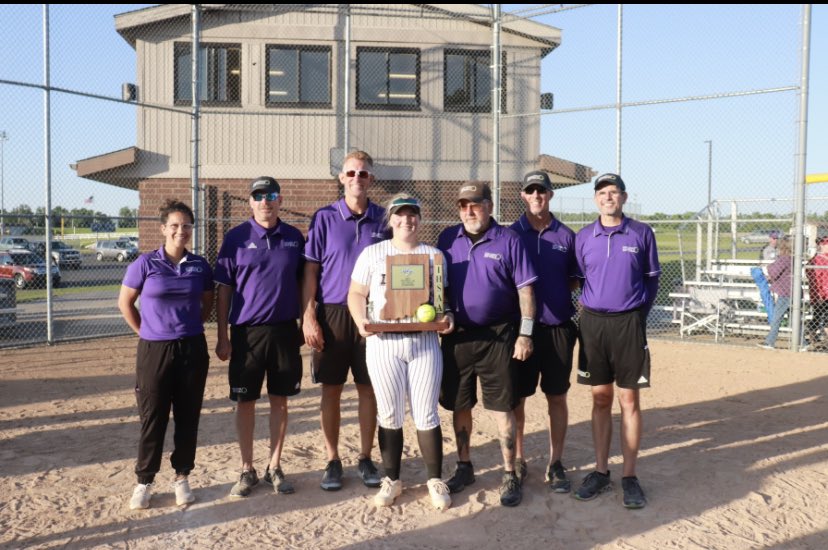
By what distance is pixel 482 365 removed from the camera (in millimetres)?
4672

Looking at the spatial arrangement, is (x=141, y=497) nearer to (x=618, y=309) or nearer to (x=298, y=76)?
(x=618, y=309)

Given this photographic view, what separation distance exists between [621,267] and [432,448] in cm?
163

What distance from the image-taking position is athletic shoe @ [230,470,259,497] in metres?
4.65

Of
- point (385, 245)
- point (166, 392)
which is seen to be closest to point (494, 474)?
point (385, 245)

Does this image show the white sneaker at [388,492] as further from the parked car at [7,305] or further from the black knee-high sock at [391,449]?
the parked car at [7,305]

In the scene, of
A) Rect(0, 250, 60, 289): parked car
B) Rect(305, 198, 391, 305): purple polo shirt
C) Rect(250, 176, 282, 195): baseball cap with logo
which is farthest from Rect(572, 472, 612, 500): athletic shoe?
Rect(0, 250, 60, 289): parked car

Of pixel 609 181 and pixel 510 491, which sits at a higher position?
pixel 609 181

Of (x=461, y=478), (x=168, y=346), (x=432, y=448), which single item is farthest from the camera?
(x=461, y=478)

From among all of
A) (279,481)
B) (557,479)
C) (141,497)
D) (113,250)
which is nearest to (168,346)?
(141,497)

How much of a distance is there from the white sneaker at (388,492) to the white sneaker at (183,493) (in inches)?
45.2

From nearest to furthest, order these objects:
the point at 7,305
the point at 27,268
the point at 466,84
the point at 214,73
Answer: the point at 7,305 → the point at 214,73 → the point at 466,84 → the point at 27,268

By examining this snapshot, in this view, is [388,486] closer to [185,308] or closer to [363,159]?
[185,308]

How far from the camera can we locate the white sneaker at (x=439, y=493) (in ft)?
14.6

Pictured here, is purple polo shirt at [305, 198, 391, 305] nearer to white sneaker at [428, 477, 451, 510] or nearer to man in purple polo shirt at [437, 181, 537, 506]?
man in purple polo shirt at [437, 181, 537, 506]
